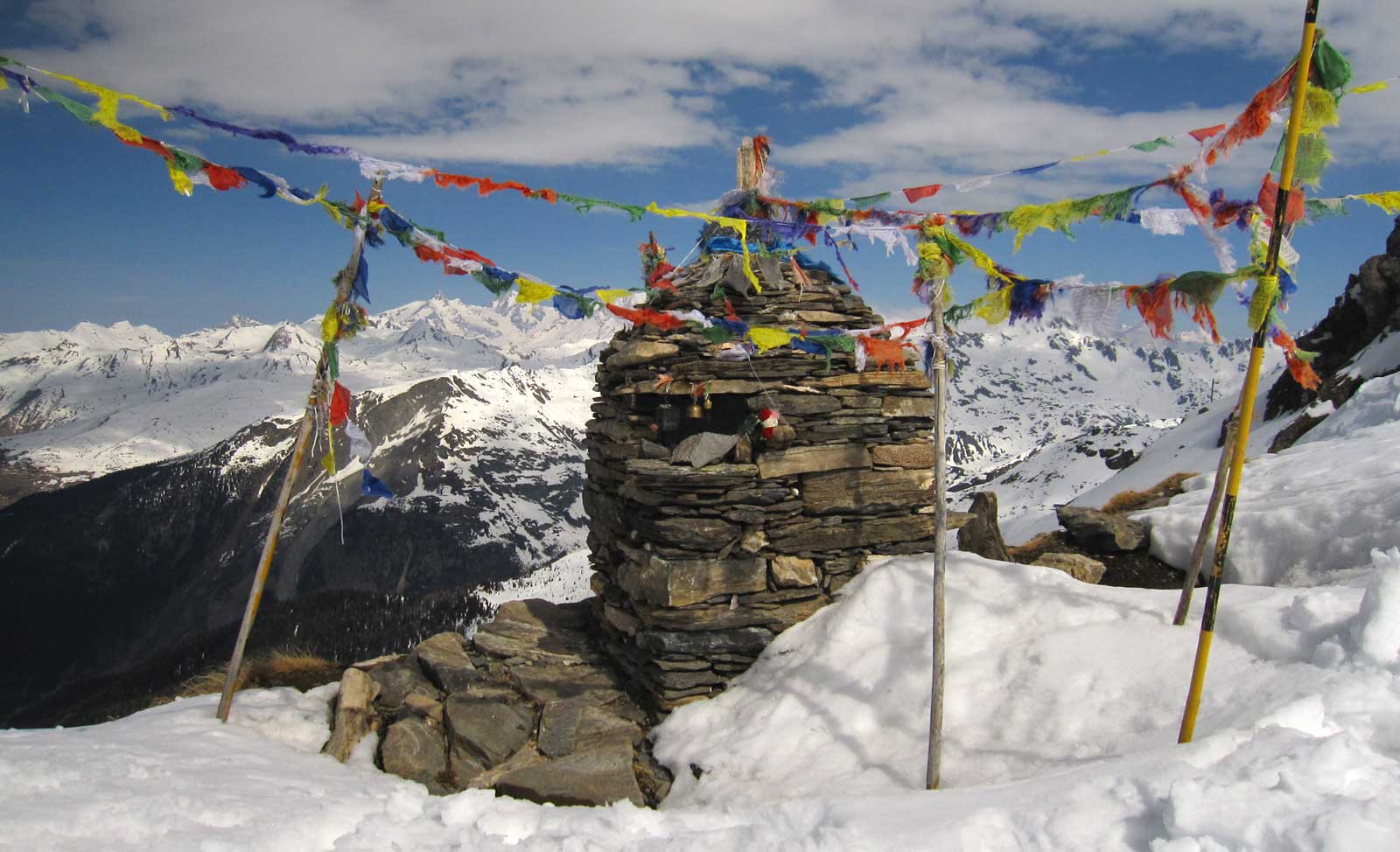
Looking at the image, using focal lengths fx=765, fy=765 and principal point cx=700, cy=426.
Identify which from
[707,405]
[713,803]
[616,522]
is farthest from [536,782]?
[707,405]

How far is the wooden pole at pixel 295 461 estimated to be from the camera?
8906 millimetres

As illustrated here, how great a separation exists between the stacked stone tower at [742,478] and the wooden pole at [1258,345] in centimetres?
497

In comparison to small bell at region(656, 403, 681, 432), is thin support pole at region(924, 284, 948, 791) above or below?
below

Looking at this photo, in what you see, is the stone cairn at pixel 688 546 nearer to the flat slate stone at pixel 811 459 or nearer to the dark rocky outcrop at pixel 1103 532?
the flat slate stone at pixel 811 459

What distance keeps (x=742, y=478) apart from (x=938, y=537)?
336 cm

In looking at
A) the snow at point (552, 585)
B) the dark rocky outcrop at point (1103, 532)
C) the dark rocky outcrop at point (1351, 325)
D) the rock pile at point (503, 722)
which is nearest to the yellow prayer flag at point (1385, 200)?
the dark rocky outcrop at point (1103, 532)

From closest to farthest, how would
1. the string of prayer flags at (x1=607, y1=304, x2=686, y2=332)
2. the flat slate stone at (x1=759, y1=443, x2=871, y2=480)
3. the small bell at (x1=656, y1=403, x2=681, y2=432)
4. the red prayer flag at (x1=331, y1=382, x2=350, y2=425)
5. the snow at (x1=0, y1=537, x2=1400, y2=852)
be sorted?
the snow at (x1=0, y1=537, x2=1400, y2=852), the red prayer flag at (x1=331, y1=382, x2=350, y2=425), the string of prayer flags at (x1=607, y1=304, x2=686, y2=332), the flat slate stone at (x1=759, y1=443, x2=871, y2=480), the small bell at (x1=656, y1=403, x2=681, y2=432)

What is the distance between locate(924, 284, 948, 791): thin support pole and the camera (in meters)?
6.84

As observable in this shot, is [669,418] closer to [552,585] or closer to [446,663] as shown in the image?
[446,663]

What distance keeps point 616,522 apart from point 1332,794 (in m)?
9.00

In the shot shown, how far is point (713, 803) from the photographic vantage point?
7.99 metres

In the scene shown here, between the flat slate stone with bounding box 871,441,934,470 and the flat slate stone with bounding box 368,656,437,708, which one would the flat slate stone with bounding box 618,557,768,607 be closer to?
the flat slate stone with bounding box 871,441,934,470

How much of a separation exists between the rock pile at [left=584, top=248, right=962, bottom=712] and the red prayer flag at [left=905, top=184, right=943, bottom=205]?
2.18 m

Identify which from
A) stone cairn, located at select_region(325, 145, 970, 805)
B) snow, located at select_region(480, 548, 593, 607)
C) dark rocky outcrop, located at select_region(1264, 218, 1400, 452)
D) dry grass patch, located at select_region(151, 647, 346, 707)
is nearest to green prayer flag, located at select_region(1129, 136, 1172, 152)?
stone cairn, located at select_region(325, 145, 970, 805)
